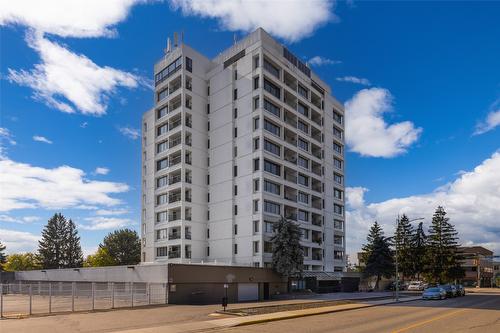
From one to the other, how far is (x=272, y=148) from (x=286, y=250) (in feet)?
56.4

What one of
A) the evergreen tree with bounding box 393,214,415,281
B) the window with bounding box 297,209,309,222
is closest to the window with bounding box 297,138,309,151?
the window with bounding box 297,209,309,222

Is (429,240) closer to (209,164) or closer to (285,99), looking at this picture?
(285,99)

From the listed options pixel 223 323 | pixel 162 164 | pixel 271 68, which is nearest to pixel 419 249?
pixel 271 68

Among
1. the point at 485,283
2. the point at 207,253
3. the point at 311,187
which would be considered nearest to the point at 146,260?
the point at 207,253

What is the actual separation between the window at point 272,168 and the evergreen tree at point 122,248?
57.6 m

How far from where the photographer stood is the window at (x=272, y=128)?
208 ft

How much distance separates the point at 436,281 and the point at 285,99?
4853 cm

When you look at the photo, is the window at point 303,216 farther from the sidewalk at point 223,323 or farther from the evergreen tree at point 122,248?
the evergreen tree at point 122,248

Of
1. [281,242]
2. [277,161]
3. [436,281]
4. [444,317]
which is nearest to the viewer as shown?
[444,317]

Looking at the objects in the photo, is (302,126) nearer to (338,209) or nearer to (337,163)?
(337,163)

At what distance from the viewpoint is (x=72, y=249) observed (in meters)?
113

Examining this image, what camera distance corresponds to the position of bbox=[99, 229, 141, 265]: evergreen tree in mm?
107625

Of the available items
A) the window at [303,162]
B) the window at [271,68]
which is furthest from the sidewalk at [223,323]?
the window at [271,68]

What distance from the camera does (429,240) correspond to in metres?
87.9
